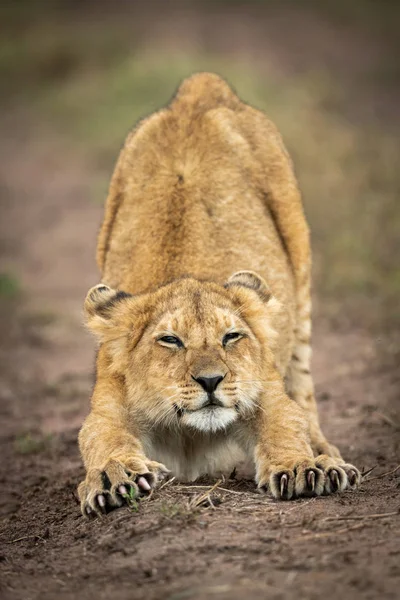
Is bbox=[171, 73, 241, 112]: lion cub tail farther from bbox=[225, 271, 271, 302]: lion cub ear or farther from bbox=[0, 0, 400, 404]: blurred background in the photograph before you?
bbox=[0, 0, 400, 404]: blurred background

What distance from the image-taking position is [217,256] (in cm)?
642

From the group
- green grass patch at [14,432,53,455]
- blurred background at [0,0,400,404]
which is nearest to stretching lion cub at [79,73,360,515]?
green grass patch at [14,432,53,455]

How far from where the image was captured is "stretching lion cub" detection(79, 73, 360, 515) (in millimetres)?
5184

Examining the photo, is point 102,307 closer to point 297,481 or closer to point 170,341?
point 170,341

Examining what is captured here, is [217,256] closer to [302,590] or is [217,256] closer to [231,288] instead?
[231,288]

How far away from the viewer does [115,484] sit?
4930 millimetres

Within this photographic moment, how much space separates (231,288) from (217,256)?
0.66 metres

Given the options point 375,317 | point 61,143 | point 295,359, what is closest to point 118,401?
point 295,359

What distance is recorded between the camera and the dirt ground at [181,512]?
396cm

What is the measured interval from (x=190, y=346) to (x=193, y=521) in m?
0.99

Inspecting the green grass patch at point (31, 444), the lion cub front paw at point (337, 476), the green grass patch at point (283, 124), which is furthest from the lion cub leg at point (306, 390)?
the green grass patch at point (283, 124)

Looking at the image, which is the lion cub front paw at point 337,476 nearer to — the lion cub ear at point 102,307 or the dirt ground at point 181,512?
the dirt ground at point 181,512

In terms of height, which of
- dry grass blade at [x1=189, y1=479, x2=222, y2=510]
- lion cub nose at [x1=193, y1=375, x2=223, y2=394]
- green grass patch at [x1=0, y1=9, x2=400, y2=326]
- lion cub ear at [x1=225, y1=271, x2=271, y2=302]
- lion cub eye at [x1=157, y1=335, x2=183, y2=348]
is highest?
green grass patch at [x1=0, y1=9, x2=400, y2=326]

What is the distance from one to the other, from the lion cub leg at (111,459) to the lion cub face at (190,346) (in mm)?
113
